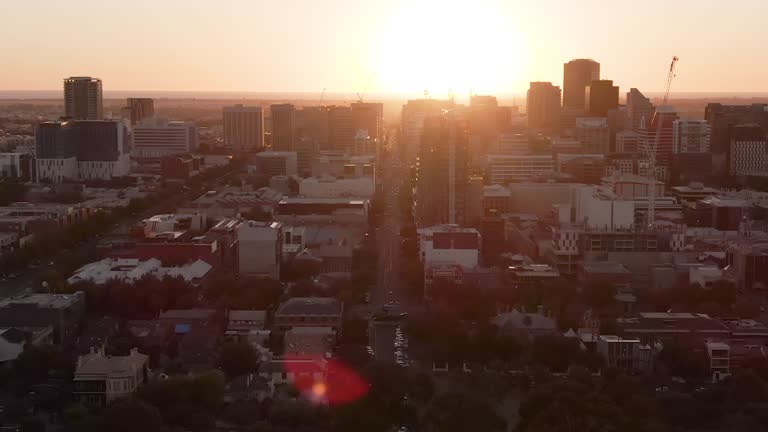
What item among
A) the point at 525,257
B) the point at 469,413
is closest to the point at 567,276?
the point at 525,257

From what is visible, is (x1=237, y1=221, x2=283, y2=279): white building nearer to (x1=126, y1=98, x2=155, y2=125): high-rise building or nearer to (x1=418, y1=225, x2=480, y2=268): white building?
(x1=418, y1=225, x2=480, y2=268): white building

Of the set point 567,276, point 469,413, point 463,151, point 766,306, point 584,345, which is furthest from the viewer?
point 463,151

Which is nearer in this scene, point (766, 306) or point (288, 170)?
point (766, 306)

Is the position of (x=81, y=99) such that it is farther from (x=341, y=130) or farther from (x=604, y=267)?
(x=604, y=267)

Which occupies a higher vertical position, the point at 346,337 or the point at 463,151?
the point at 463,151

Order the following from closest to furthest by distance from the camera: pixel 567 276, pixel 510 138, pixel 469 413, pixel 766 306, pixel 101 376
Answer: pixel 469 413, pixel 101 376, pixel 766 306, pixel 567 276, pixel 510 138

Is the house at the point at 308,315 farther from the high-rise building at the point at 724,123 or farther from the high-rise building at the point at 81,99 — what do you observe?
the high-rise building at the point at 81,99

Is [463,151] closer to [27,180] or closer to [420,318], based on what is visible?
[420,318]

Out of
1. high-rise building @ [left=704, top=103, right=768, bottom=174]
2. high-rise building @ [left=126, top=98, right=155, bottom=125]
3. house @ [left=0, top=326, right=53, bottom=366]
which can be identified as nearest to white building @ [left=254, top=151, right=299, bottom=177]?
high-rise building @ [left=704, top=103, right=768, bottom=174]
